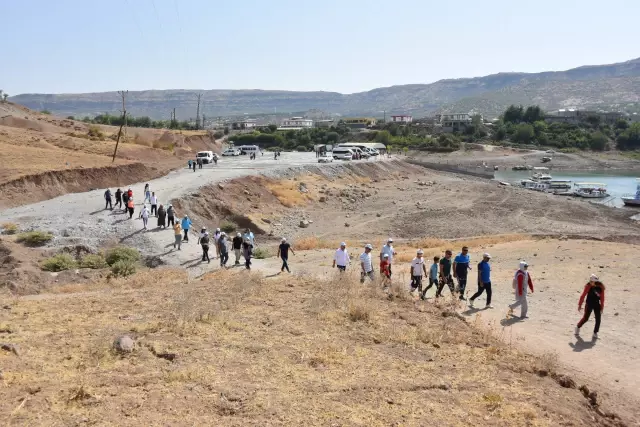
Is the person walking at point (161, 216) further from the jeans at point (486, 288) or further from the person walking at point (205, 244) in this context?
the jeans at point (486, 288)

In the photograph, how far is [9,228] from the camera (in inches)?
911

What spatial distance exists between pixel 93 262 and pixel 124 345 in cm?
1076

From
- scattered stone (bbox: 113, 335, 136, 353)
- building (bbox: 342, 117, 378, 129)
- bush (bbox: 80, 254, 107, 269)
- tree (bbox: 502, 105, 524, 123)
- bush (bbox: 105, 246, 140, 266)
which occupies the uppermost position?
tree (bbox: 502, 105, 524, 123)

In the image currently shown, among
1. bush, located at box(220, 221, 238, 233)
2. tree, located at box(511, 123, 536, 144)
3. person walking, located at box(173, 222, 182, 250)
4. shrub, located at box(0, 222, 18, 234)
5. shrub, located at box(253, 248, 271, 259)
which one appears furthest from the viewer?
tree, located at box(511, 123, 536, 144)

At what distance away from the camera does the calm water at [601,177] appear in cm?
6622

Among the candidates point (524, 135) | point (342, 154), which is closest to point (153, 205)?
point (342, 154)

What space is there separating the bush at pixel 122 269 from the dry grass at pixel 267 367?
4.23m

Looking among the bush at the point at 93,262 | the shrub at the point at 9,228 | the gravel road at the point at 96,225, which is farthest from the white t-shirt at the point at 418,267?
the shrub at the point at 9,228

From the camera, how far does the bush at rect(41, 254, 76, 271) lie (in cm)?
1914

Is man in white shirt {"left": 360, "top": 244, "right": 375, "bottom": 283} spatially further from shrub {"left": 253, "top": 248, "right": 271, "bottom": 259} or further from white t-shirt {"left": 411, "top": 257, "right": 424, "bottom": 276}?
shrub {"left": 253, "top": 248, "right": 271, "bottom": 259}

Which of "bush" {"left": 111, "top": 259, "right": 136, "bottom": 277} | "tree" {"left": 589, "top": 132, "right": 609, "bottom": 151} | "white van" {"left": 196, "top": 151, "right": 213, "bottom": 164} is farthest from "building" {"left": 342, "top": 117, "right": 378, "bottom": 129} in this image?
"bush" {"left": 111, "top": 259, "right": 136, "bottom": 277}

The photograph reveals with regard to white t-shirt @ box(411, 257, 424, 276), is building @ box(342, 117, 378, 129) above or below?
above

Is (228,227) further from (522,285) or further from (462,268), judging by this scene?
(522,285)

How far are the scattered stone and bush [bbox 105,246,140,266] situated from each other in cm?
982
